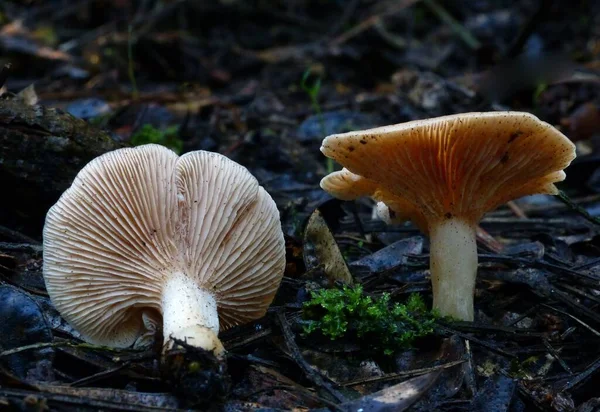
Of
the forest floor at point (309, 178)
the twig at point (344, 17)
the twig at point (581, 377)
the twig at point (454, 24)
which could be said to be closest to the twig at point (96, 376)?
the forest floor at point (309, 178)

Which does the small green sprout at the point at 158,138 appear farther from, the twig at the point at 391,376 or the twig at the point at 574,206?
the twig at the point at 574,206

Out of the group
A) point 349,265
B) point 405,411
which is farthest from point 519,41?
point 405,411

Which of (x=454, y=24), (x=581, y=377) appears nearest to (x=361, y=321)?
(x=581, y=377)

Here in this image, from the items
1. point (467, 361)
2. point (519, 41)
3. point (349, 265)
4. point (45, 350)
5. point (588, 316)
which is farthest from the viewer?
point (519, 41)

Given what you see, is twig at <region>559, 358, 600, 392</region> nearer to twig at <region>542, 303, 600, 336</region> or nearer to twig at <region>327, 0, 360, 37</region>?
twig at <region>542, 303, 600, 336</region>

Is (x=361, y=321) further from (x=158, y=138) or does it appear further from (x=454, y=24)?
(x=454, y=24)

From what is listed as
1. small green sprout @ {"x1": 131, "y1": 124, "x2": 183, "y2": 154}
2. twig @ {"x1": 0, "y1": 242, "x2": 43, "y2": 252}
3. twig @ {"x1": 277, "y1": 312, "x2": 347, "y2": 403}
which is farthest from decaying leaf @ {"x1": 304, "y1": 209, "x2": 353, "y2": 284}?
small green sprout @ {"x1": 131, "y1": 124, "x2": 183, "y2": 154}

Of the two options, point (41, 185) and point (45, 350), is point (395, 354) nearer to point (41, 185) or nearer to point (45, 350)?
point (45, 350)
